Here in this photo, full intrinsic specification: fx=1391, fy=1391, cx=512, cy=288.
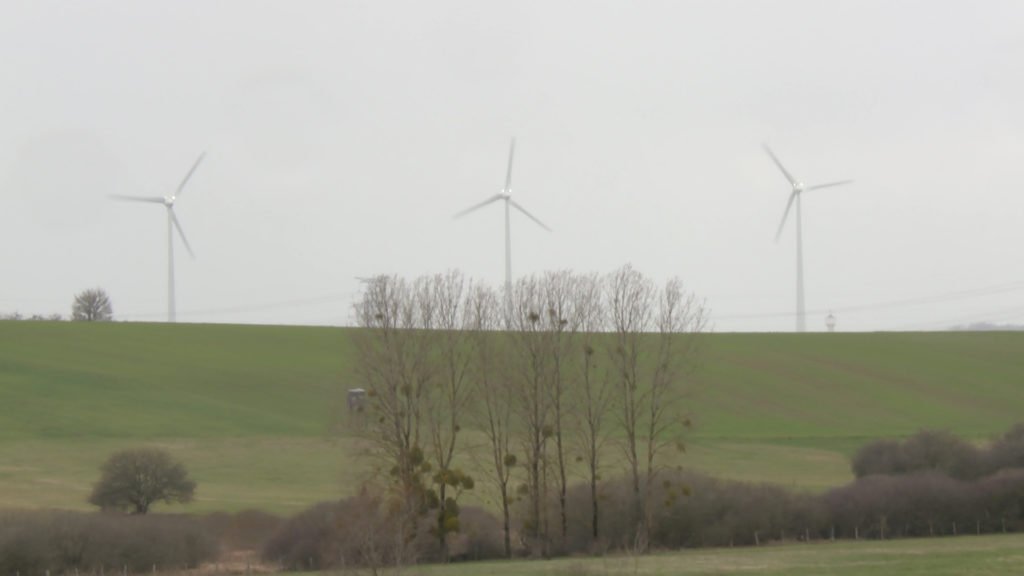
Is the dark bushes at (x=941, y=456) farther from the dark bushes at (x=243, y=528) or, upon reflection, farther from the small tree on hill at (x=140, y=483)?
the small tree on hill at (x=140, y=483)

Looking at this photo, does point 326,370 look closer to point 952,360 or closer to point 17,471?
point 17,471

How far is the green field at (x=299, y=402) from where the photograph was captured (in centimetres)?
6300

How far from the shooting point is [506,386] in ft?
185

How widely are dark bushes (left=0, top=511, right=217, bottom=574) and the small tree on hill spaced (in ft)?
27.5

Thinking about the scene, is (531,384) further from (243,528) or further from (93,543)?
(93,543)

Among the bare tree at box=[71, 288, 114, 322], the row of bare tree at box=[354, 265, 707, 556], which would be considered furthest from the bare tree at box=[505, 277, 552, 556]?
the bare tree at box=[71, 288, 114, 322]

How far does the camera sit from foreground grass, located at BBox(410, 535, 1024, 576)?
1238 inches

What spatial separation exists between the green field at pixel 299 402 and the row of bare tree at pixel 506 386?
3.50 meters

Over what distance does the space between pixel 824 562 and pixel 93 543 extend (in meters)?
22.1

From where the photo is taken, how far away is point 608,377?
192ft

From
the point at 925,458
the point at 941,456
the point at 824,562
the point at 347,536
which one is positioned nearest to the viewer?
the point at 824,562

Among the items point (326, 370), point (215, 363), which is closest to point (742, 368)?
point (326, 370)

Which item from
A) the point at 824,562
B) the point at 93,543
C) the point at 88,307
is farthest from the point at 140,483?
the point at 88,307

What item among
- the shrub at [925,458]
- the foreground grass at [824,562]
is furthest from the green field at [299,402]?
the foreground grass at [824,562]
